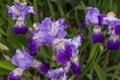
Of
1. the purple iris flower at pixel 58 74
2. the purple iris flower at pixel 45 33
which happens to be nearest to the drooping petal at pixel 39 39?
the purple iris flower at pixel 45 33

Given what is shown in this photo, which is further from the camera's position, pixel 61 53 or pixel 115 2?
pixel 115 2

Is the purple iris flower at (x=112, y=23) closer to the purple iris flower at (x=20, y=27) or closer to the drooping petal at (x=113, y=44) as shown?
the drooping petal at (x=113, y=44)

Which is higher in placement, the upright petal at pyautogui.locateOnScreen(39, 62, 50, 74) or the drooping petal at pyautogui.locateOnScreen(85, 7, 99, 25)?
the drooping petal at pyautogui.locateOnScreen(85, 7, 99, 25)

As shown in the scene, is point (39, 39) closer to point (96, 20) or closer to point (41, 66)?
point (41, 66)

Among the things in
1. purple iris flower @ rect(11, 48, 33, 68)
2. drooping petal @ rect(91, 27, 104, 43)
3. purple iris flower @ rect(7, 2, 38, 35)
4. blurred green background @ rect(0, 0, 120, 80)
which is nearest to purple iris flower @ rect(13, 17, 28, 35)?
purple iris flower @ rect(7, 2, 38, 35)

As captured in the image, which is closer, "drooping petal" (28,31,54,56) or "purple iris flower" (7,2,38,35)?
"drooping petal" (28,31,54,56)

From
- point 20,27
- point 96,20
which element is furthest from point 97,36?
point 20,27

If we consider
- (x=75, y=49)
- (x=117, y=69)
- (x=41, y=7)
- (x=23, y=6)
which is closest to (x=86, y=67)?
(x=117, y=69)

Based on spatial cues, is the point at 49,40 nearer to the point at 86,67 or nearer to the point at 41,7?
the point at 86,67

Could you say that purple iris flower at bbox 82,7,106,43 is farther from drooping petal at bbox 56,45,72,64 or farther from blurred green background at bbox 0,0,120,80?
drooping petal at bbox 56,45,72,64

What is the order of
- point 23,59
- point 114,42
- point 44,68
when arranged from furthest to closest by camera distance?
point 114,42 → point 44,68 → point 23,59

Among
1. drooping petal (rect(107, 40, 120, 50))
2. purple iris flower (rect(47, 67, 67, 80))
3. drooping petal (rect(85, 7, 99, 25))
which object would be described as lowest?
purple iris flower (rect(47, 67, 67, 80))
